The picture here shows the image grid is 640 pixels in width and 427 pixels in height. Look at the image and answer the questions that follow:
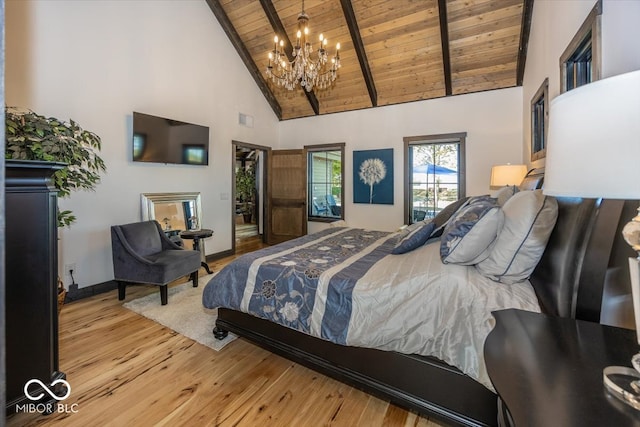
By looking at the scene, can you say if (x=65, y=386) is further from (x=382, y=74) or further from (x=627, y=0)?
(x=382, y=74)

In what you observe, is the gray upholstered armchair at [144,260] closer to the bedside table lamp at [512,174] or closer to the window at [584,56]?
the window at [584,56]

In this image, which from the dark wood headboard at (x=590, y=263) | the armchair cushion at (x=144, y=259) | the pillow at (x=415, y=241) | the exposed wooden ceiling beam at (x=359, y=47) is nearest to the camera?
the dark wood headboard at (x=590, y=263)

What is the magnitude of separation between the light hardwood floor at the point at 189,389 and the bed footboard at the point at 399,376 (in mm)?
135

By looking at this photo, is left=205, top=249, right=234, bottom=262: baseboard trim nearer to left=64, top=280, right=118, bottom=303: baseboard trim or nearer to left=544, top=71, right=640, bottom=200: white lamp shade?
left=64, top=280, right=118, bottom=303: baseboard trim

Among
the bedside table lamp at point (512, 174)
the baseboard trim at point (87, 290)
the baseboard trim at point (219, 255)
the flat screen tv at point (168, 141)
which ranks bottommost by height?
the baseboard trim at point (87, 290)

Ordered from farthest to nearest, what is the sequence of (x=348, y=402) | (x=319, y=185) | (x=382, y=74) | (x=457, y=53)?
(x=319, y=185), (x=382, y=74), (x=457, y=53), (x=348, y=402)

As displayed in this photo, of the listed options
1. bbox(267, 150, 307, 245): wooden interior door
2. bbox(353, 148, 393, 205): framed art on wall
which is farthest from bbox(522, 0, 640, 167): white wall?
bbox(267, 150, 307, 245): wooden interior door

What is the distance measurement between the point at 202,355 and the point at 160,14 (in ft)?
14.4

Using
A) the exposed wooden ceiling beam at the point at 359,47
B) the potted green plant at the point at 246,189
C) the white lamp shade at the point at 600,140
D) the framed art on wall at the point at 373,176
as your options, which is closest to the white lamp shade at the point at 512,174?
the framed art on wall at the point at 373,176

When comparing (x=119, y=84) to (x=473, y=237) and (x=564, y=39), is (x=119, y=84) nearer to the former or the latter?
(x=473, y=237)

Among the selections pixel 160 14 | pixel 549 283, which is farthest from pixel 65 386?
pixel 160 14

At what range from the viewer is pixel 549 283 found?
55.7 inches

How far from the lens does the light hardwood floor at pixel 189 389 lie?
5.33 ft

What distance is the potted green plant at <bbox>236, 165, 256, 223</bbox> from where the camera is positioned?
7.84m
